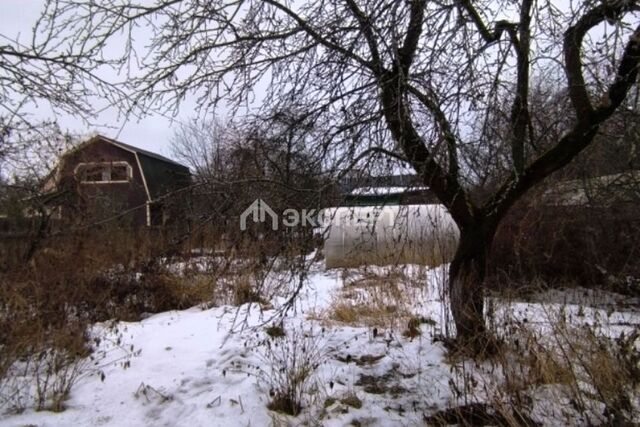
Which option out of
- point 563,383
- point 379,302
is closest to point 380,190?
point 563,383

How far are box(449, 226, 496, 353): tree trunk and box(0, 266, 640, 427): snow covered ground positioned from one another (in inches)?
12.1

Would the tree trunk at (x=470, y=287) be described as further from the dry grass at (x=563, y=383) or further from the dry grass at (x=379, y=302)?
the dry grass at (x=379, y=302)

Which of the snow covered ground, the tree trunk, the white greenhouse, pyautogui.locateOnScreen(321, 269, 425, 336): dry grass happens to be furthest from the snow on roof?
the white greenhouse

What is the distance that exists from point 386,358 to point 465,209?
4.74 ft

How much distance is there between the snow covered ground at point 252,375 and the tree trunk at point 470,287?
307 millimetres

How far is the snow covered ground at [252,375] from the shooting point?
301 cm

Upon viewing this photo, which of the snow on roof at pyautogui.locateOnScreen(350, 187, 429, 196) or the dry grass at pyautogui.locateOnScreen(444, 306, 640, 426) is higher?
the snow on roof at pyautogui.locateOnScreen(350, 187, 429, 196)

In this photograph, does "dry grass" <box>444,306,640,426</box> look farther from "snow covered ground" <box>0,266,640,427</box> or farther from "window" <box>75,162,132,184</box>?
"window" <box>75,162,132,184</box>

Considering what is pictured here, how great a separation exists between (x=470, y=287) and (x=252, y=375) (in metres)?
1.91

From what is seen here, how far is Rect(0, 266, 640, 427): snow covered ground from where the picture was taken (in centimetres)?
301

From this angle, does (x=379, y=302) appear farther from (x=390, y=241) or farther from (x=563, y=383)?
(x=390, y=241)

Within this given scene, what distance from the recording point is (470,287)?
11.8 ft

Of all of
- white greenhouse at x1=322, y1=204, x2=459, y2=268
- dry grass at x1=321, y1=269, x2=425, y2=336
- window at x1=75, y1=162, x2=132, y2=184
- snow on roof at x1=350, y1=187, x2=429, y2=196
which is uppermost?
window at x1=75, y1=162, x2=132, y2=184

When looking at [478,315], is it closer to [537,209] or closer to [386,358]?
[386,358]
